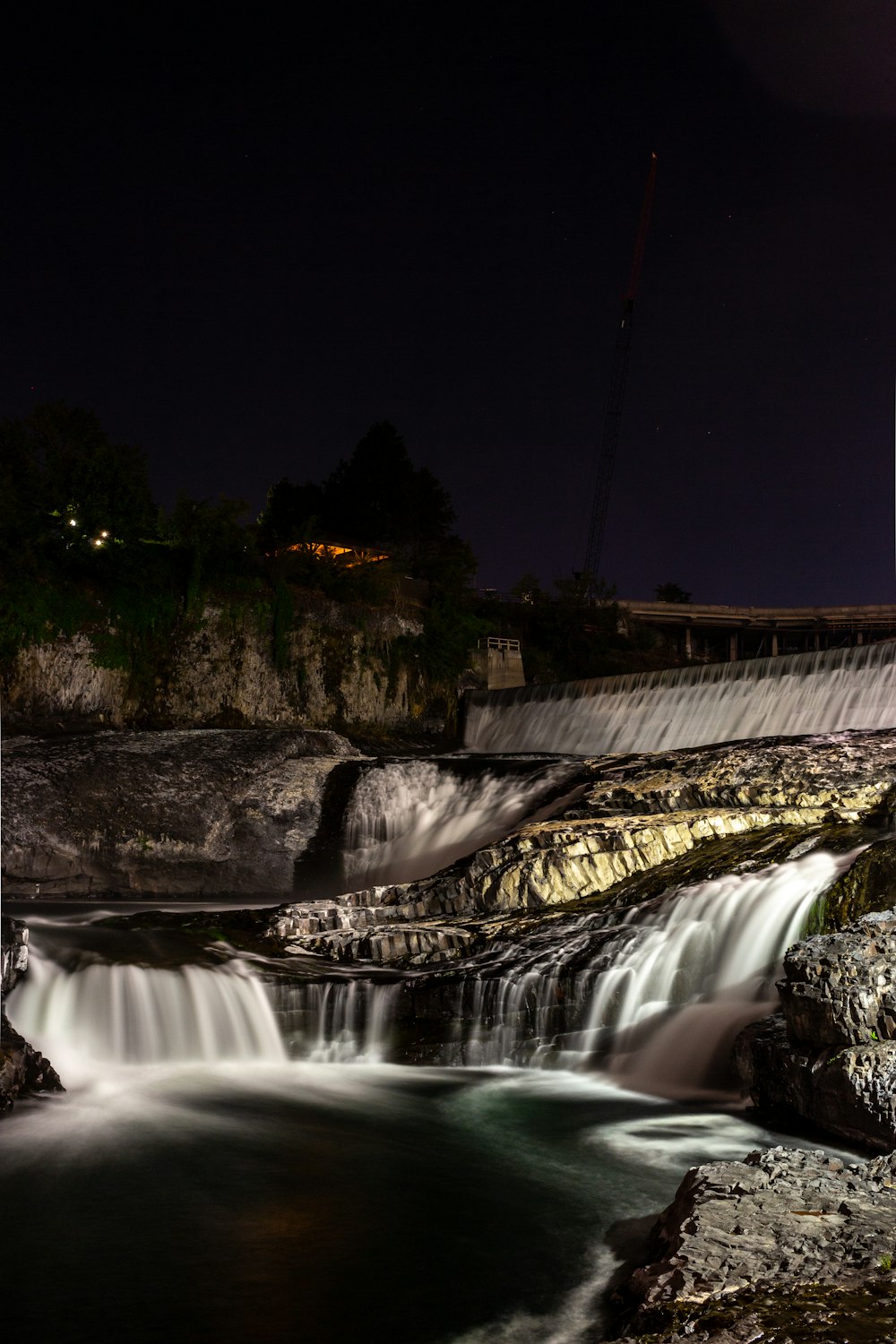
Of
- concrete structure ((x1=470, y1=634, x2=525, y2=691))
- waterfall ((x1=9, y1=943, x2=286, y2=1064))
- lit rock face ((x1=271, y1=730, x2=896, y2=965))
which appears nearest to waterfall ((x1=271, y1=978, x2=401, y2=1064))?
waterfall ((x1=9, y1=943, x2=286, y2=1064))

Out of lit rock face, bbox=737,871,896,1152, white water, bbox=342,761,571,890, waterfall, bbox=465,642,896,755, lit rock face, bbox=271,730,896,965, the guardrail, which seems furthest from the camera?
the guardrail

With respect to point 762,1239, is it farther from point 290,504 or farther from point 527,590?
point 290,504

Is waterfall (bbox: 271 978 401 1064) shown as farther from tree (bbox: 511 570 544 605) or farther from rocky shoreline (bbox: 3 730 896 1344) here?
tree (bbox: 511 570 544 605)

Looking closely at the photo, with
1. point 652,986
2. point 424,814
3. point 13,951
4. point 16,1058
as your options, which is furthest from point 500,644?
point 16,1058

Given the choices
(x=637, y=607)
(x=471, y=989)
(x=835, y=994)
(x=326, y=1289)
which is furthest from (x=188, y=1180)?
(x=637, y=607)

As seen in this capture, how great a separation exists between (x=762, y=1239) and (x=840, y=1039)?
2.35m

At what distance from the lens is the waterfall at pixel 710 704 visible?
58.9ft

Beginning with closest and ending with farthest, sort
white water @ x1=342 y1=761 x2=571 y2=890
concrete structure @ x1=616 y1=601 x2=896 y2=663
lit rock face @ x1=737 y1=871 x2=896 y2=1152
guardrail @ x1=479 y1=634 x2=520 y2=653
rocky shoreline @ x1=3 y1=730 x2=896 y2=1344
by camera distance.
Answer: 1. rocky shoreline @ x1=3 y1=730 x2=896 y2=1344
2. lit rock face @ x1=737 y1=871 x2=896 y2=1152
3. white water @ x1=342 y1=761 x2=571 y2=890
4. guardrail @ x1=479 y1=634 x2=520 y2=653
5. concrete structure @ x1=616 y1=601 x2=896 y2=663

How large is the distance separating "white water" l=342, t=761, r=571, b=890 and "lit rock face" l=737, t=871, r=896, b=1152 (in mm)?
9082

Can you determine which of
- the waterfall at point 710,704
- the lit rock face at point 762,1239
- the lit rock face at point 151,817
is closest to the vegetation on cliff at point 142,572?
the waterfall at point 710,704

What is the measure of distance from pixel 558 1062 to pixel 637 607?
35458mm

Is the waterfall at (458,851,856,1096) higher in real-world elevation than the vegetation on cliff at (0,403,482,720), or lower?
lower

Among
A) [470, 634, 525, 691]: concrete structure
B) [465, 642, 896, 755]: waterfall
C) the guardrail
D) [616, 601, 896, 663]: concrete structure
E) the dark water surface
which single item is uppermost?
A: [616, 601, 896, 663]: concrete structure

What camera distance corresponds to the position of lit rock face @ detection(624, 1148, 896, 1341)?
3.33m
